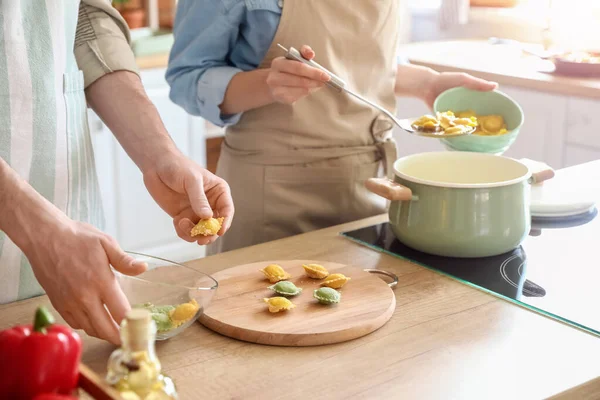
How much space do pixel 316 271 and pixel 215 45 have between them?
0.56m

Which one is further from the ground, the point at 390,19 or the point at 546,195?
the point at 390,19

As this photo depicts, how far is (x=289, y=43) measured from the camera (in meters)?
1.38

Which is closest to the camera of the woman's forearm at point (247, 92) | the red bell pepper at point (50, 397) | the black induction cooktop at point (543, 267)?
the red bell pepper at point (50, 397)

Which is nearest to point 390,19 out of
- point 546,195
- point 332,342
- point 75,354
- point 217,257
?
point 546,195

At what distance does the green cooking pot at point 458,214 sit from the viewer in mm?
1046

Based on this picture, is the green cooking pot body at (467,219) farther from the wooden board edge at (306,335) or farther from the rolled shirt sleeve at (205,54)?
the rolled shirt sleeve at (205,54)

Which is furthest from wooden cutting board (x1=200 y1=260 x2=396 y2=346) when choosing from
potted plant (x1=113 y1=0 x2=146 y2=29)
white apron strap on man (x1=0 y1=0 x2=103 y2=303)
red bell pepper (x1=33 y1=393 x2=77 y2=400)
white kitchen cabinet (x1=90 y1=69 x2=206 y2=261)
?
potted plant (x1=113 y1=0 x2=146 y2=29)

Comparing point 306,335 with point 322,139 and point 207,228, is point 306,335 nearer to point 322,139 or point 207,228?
point 207,228

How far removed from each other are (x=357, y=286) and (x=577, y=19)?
8.19 feet

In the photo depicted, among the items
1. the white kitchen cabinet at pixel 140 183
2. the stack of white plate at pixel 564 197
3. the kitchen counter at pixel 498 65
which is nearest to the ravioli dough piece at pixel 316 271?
the stack of white plate at pixel 564 197

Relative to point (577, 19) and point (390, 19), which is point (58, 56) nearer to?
point (390, 19)

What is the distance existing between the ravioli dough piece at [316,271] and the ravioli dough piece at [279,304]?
9 centimetres

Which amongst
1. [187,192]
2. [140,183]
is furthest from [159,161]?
[140,183]

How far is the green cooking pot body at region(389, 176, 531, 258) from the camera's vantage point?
1046mm
